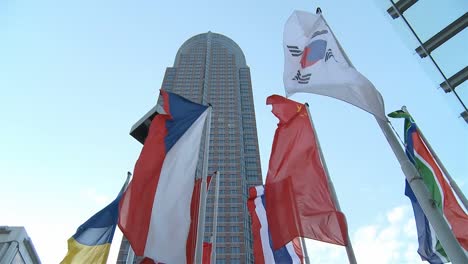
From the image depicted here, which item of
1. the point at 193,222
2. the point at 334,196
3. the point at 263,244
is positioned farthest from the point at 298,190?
the point at 263,244

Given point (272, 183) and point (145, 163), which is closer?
point (272, 183)

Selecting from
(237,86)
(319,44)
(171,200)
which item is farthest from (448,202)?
(237,86)

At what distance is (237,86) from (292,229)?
114 meters

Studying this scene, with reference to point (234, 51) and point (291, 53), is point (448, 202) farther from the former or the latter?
point (234, 51)

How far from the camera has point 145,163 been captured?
7.45 m

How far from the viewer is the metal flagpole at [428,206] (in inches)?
157

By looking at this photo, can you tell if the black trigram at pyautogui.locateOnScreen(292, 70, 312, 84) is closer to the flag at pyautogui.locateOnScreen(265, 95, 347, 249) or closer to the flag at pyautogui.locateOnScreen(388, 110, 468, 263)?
the flag at pyautogui.locateOnScreen(265, 95, 347, 249)

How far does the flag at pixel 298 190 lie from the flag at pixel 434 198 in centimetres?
204

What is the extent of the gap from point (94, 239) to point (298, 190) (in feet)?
22.3

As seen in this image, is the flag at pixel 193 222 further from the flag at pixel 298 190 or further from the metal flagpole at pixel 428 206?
the metal flagpole at pixel 428 206

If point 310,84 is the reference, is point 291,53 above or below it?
above

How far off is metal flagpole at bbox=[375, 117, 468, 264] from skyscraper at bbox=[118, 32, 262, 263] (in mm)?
67993

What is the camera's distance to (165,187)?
7207mm

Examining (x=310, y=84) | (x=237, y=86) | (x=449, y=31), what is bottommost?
(x=310, y=84)
